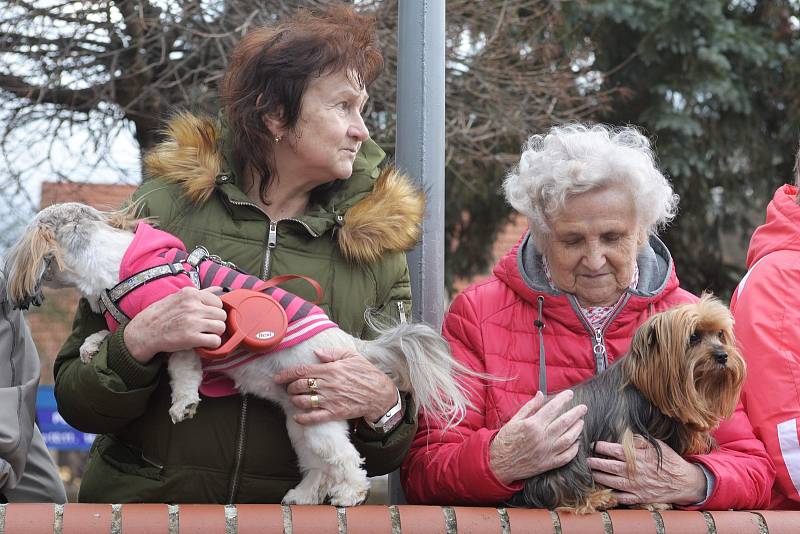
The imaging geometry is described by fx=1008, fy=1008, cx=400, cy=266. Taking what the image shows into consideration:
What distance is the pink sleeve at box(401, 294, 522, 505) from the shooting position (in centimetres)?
305

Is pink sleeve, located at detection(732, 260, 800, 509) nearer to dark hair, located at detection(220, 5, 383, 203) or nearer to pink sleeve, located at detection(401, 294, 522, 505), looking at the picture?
pink sleeve, located at detection(401, 294, 522, 505)

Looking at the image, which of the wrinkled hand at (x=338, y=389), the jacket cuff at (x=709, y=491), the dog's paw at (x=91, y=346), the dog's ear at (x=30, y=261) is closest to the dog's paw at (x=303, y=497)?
the wrinkled hand at (x=338, y=389)

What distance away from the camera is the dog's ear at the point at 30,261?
9.74 ft

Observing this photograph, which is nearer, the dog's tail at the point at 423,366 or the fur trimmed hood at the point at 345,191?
the dog's tail at the point at 423,366

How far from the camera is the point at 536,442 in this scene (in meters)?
2.98

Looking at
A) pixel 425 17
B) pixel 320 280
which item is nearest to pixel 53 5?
pixel 425 17

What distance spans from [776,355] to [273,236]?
1658 mm

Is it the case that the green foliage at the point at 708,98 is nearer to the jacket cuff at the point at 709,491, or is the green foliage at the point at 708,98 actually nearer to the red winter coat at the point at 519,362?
the red winter coat at the point at 519,362

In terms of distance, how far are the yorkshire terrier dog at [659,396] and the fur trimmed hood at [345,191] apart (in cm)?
80

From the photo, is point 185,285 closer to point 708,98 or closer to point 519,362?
point 519,362

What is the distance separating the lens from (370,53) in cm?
342

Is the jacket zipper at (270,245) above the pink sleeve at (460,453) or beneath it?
above

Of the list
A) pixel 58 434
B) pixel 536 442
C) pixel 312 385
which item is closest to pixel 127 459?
pixel 312 385

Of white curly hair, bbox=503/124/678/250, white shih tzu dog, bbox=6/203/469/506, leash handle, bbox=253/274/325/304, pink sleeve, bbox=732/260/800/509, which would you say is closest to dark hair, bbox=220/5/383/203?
leash handle, bbox=253/274/325/304
